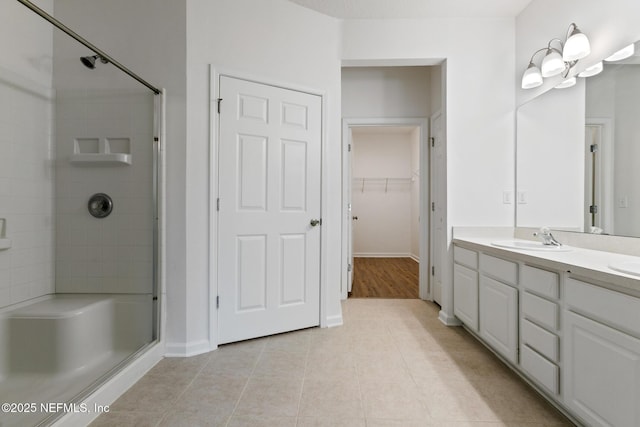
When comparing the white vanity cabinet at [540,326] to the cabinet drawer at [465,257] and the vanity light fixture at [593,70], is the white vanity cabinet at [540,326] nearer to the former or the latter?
the cabinet drawer at [465,257]

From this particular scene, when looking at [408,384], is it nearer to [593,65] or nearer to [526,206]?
[526,206]

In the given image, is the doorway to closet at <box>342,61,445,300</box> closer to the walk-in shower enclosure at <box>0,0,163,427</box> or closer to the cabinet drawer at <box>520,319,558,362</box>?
the cabinet drawer at <box>520,319,558,362</box>

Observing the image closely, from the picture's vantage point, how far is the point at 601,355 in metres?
1.16

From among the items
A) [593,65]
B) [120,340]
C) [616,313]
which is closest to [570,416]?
[616,313]

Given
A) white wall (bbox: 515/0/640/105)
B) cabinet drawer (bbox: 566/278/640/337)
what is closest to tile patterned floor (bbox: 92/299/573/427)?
cabinet drawer (bbox: 566/278/640/337)

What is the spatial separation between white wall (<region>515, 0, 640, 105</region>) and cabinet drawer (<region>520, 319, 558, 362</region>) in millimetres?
1641

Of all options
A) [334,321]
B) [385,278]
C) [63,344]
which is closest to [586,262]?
[334,321]

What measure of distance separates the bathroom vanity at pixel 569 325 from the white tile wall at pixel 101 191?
2.30 m

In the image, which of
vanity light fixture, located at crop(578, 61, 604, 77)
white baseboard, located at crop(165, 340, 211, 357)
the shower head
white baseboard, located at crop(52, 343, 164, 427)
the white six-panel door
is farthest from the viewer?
the white six-panel door

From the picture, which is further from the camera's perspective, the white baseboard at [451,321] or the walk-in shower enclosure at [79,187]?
the white baseboard at [451,321]

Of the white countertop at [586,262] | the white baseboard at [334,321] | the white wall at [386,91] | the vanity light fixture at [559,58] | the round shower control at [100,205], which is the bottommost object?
the white baseboard at [334,321]

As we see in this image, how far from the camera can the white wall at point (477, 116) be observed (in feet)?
8.54

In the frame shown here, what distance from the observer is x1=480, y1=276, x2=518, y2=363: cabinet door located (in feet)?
5.66

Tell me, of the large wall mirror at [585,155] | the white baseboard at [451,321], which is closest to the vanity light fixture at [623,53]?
the large wall mirror at [585,155]
